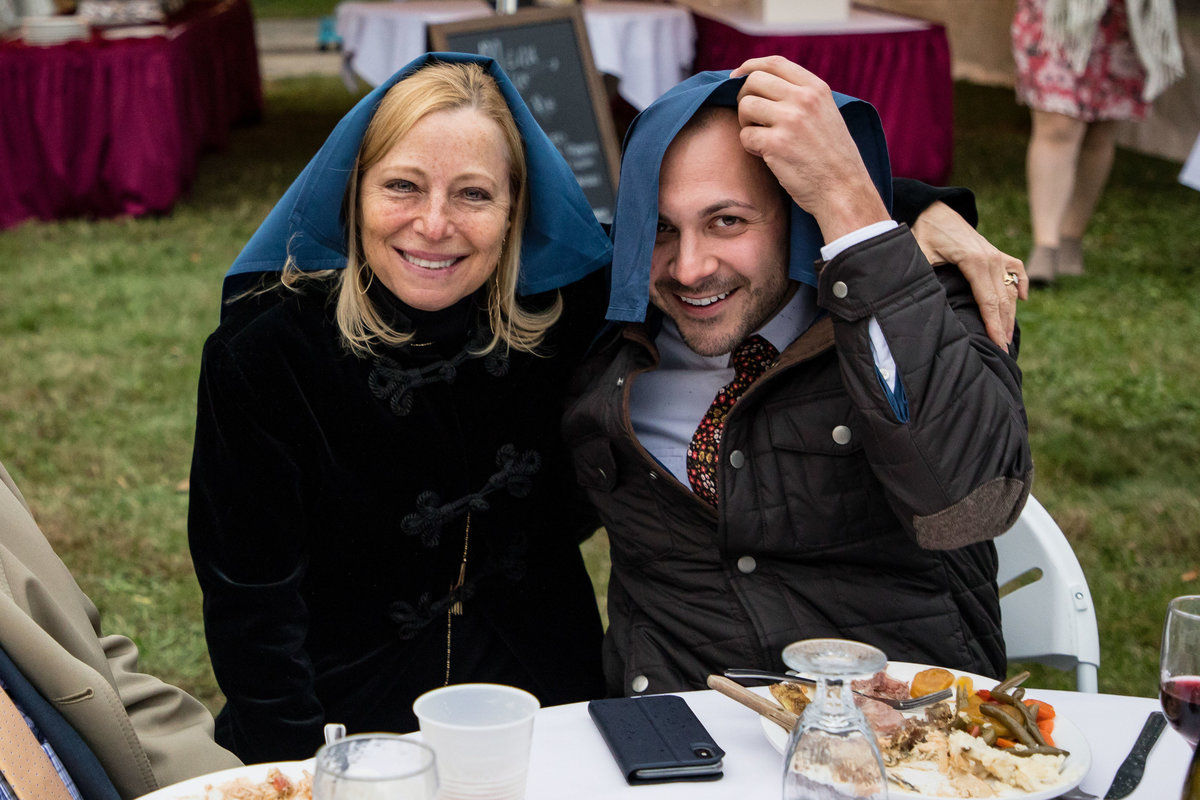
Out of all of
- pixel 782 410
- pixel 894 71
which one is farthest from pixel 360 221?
pixel 894 71

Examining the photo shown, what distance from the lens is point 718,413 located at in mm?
2295

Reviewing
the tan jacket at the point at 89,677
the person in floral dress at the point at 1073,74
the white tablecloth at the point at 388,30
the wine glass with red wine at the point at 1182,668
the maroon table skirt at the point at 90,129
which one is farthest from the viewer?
the maroon table skirt at the point at 90,129

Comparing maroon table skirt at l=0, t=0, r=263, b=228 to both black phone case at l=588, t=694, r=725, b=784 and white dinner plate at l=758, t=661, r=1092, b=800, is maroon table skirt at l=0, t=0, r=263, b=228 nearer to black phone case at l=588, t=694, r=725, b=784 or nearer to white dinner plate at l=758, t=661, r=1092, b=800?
black phone case at l=588, t=694, r=725, b=784

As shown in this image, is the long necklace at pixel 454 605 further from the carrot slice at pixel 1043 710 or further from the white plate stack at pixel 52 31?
the white plate stack at pixel 52 31

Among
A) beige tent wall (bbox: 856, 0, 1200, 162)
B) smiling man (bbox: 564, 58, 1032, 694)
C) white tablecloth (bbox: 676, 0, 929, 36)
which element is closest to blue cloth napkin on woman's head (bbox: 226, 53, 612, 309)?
smiling man (bbox: 564, 58, 1032, 694)

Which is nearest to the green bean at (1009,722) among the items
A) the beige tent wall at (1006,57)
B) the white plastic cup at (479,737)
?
the white plastic cup at (479,737)

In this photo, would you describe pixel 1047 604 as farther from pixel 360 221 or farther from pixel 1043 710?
pixel 360 221

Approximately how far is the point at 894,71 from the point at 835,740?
301 inches

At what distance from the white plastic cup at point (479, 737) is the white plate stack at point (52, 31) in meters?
8.73

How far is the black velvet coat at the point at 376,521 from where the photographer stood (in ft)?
7.42

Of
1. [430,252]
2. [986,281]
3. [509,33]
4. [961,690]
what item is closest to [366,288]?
[430,252]

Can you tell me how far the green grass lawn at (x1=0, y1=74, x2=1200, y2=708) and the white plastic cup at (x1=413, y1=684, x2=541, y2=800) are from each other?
252cm

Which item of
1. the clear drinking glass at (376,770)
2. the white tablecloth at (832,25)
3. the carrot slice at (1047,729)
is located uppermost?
the clear drinking glass at (376,770)

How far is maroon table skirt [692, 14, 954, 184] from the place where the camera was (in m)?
8.04
